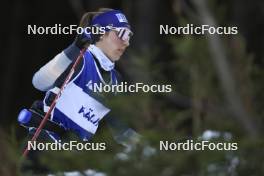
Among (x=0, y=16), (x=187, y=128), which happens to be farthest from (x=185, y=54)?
(x=0, y=16)

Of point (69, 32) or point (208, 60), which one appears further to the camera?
point (69, 32)

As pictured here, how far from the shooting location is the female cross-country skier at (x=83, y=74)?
1.89m

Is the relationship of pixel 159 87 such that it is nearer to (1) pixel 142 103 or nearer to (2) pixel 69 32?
(1) pixel 142 103

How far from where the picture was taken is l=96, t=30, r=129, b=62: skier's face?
198 cm

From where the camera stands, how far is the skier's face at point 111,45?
1980 millimetres

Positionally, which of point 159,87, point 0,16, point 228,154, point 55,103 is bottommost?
point 228,154

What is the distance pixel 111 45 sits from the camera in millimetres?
1988

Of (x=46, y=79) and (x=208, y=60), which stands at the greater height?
(x=46, y=79)

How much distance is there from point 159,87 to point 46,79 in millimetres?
615

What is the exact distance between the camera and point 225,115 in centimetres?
126

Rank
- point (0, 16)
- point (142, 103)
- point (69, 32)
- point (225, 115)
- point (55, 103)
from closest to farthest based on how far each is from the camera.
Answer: point (225, 115), point (142, 103), point (55, 103), point (69, 32), point (0, 16)

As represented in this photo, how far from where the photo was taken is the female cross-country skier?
1895 mm

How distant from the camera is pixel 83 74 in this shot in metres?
1.93

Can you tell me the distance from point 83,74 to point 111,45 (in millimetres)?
108
